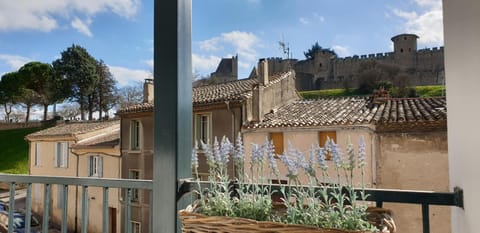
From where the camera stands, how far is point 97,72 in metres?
4.55

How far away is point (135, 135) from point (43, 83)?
4.14 m

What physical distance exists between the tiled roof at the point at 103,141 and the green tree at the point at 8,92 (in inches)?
147

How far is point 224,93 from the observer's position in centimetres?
721

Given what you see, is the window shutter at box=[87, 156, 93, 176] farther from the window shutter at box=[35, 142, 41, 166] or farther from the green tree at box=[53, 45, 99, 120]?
the green tree at box=[53, 45, 99, 120]

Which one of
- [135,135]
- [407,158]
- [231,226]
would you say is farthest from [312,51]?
[231,226]

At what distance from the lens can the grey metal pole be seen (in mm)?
1045

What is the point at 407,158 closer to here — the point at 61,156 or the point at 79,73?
the point at 79,73

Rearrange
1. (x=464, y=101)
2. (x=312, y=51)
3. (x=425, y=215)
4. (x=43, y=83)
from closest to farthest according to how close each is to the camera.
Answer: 1. (x=464, y=101)
2. (x=425, y=215)
3. (x=43, y=83)
4. (x=312, y=51)

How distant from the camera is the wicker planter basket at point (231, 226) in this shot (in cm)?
68

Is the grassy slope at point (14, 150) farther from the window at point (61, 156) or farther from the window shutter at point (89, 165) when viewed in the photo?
the window shutter at point (89, 165)

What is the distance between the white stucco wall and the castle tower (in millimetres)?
3389

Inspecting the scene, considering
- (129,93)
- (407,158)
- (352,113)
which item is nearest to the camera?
(129,93)

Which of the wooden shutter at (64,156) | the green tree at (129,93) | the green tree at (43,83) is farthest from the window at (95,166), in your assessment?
the green tree at (43,83)

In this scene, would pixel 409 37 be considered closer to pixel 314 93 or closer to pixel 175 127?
pixel 314 93
